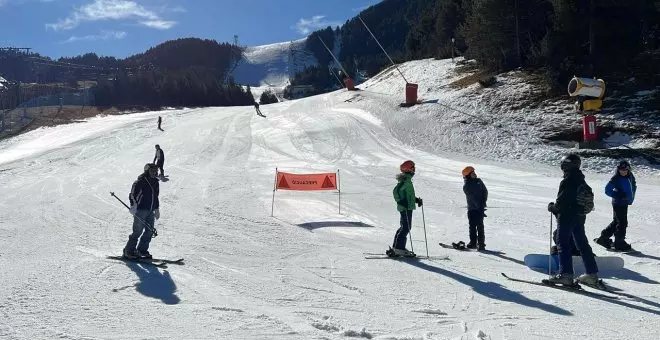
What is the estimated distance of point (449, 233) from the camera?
13062 mm

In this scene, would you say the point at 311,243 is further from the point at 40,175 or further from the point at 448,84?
the point at 448,84

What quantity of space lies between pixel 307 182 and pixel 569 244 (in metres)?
8.64

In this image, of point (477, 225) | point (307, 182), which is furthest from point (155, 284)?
point (307, 182)

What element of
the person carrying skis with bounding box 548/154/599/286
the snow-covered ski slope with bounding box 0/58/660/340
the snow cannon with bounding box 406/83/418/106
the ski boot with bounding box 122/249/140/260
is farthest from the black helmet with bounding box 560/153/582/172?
the snow cannon with bounding box 406/83/418/106

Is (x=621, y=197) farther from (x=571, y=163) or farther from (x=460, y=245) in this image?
(x=571, y=163)

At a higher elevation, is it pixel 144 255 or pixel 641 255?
pixel 144 255

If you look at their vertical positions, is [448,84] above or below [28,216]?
above

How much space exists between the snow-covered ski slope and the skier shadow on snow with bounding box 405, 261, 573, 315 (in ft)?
0.08

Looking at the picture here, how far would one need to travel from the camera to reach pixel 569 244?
25.2ft

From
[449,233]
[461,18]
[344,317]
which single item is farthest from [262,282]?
[461,18]

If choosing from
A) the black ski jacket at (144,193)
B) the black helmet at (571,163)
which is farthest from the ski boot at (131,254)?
the black helmet at (571,163)

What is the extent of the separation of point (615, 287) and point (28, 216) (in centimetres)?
1415

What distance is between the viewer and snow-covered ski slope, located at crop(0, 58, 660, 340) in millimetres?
6227

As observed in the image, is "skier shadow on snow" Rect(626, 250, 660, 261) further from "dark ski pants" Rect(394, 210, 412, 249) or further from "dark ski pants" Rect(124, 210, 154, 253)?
"dark ski pants" Rect(124, 210, 154, 253)
